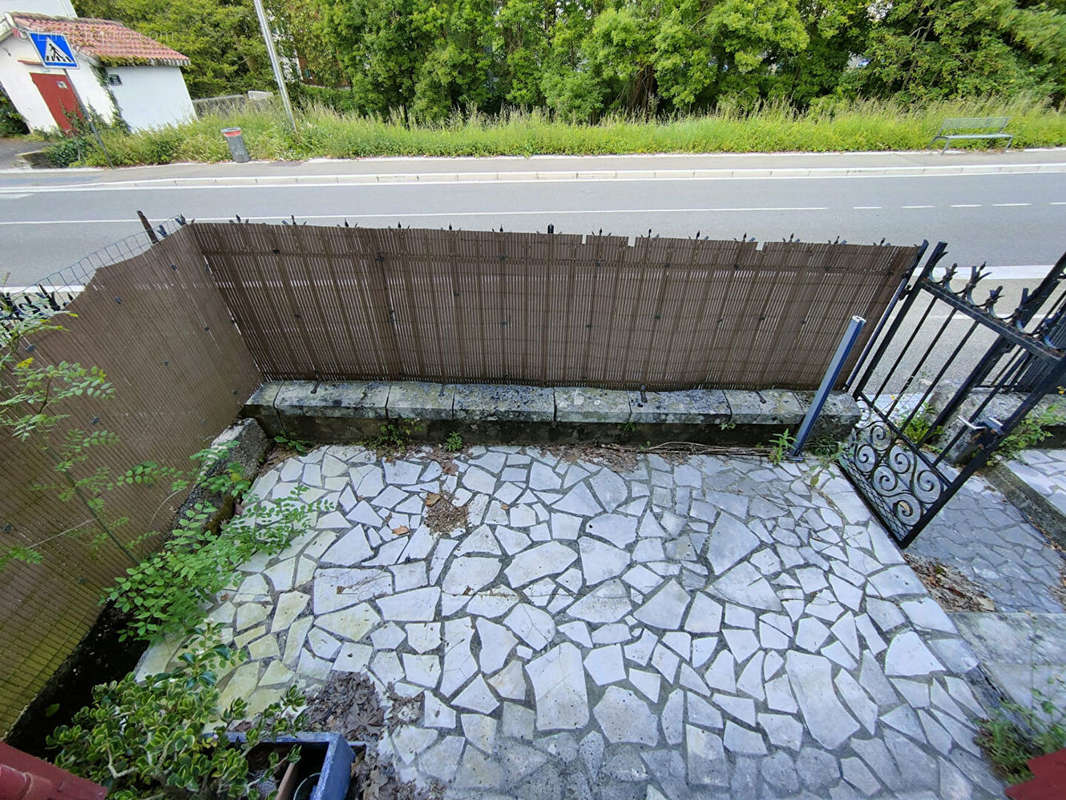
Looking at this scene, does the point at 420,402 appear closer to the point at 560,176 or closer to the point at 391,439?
the point at 391,439

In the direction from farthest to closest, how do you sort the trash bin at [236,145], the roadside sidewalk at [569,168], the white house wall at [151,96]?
the white house wall at [151,96], the trash bin at [236,145], the roadside sidewalk at [569,168]

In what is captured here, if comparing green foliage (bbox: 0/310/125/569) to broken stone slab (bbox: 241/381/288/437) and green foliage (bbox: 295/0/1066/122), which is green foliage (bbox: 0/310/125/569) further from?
green foliage (bbox: 295/0/1066/122)

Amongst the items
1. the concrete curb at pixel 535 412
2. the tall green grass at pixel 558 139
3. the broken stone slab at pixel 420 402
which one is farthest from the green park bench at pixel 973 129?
the broken stone slab at pixel 420 402

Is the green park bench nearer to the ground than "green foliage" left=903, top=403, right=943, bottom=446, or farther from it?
farther from it

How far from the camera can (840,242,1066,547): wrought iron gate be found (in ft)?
10.3

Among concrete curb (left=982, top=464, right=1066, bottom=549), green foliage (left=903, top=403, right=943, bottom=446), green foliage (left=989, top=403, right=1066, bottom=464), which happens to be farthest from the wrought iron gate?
concrete curb (left=982, top=464, right=1066, bottom=549)

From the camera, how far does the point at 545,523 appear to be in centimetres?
390

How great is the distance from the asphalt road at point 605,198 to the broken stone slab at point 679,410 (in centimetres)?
600

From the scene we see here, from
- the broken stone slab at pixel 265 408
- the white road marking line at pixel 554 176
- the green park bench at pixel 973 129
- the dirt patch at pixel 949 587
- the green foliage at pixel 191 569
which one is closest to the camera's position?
the green foliage at pixel 191 569

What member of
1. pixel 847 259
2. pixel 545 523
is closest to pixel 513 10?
pixel 847 259

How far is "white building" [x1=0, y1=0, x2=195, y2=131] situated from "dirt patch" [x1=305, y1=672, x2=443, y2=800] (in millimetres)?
23533

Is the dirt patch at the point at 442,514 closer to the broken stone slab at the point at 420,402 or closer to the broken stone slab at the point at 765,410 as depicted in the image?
the broken stone slab at the point at 420,402

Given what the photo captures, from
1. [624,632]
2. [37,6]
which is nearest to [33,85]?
[37,6]

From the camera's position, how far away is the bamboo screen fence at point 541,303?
3.92 m
